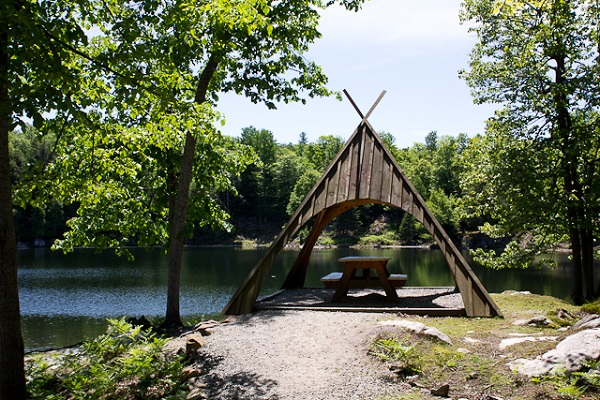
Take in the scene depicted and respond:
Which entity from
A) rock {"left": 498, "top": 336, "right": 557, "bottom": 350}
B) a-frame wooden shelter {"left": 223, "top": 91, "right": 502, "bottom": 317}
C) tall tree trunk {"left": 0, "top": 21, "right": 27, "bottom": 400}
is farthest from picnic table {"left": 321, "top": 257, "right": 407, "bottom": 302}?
tall tree trunk {"left": 0, "top": 21, "right": 27, "bottom": 400}

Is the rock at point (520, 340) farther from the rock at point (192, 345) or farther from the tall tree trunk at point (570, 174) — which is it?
the tall tree trunk at point (570, 174)

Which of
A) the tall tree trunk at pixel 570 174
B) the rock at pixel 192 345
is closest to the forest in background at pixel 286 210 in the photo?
the tall tree trunk at pixel 570 174

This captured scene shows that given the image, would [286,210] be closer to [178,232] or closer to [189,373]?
[178,232]

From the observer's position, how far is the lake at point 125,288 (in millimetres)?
16766

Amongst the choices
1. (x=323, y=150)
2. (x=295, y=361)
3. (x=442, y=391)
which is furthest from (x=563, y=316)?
(x=323, y=150)

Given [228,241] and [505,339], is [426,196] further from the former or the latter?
[505,339]

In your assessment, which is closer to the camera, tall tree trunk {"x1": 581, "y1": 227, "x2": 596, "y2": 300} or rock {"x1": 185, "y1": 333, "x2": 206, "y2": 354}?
rock {"x1": 185, "y1": 333, "x2": 206, "y2": 354}

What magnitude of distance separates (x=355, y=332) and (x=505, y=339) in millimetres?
2111

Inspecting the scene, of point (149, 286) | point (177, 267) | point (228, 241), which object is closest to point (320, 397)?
point (177, 267)

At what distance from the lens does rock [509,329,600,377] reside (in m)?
5.33

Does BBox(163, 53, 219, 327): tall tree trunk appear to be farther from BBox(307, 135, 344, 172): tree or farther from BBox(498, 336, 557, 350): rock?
BBox(307, 135, 344, 172): tree

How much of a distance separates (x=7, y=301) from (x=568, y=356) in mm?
5972

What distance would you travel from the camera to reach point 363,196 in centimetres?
1067

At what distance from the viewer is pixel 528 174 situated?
1322 cm
